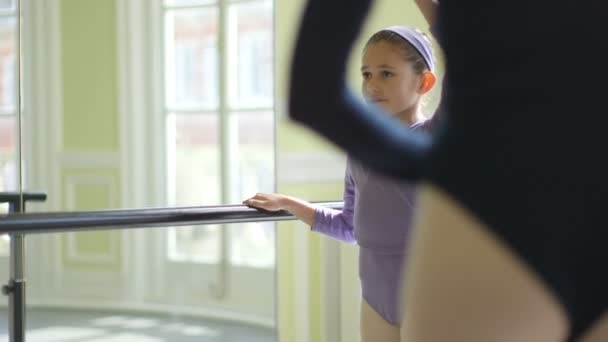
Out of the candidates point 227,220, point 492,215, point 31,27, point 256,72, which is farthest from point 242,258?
point 492,215

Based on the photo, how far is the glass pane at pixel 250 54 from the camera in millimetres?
3006

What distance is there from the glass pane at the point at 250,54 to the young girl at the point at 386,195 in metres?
1.83

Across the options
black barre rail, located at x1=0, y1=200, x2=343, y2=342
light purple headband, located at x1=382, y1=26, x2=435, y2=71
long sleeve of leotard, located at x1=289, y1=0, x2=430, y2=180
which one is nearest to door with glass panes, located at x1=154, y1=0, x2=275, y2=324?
black barre rail, located at x1=0, y1=200, x2=343, y2=342

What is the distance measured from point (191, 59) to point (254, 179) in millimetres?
597

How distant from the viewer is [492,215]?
0.46m

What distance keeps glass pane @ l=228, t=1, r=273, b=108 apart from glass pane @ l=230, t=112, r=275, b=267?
0.29ft

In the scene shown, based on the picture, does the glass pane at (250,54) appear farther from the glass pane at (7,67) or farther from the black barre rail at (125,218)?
the black barre rail at (125,218)

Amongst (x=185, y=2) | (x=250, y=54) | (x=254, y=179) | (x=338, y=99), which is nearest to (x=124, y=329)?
(x=254, y=179)

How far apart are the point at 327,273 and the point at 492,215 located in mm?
1740

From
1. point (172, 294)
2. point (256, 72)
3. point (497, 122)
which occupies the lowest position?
point (172, 294)

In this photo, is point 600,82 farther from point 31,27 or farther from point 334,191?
point 31,27

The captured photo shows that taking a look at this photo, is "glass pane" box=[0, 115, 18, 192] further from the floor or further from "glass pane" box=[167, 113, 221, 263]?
"glass pane" box=[167, 113, 221, 263]

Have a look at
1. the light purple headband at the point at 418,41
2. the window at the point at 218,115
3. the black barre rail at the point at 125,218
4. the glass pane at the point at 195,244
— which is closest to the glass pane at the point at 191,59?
the window at the point at 218,115

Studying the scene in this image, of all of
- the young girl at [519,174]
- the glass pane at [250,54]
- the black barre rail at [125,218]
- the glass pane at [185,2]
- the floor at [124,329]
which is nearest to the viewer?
the young girl at [519,174]
